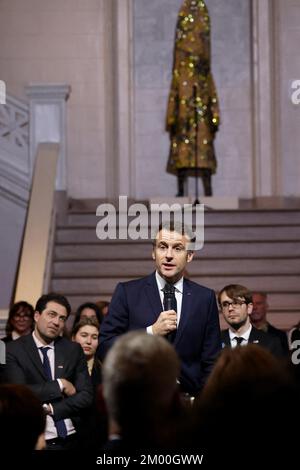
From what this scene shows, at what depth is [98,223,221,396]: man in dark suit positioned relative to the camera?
554 centimetres

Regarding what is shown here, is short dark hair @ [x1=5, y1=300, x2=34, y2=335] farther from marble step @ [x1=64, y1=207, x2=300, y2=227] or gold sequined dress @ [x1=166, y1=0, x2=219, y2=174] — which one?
gold sequined dress @ [x1=166, y1=0, x2=219, y2=174]

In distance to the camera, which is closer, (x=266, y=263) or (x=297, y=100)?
(x=266, y=263)

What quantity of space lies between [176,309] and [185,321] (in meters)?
0.08

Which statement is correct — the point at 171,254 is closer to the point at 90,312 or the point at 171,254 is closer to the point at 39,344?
the point at 39,344

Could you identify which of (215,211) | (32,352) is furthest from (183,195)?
(32,352)

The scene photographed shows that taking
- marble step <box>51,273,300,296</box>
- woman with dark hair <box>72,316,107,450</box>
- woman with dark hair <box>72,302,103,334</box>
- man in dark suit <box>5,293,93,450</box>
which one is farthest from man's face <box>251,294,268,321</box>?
man in dark suit <box>5,293,93,450</box>

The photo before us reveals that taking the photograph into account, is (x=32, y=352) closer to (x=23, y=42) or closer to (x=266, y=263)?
(x=266, y=263)

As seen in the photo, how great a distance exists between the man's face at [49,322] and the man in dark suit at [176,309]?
2.80 feet

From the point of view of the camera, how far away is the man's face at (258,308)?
370 inches

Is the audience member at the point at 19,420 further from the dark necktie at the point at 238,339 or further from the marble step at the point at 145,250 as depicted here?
the marble step at the point at 145,250

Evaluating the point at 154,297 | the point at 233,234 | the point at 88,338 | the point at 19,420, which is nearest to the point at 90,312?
the point at 88,338

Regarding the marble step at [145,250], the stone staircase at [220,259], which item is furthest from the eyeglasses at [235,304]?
the marble step at [145,250]
